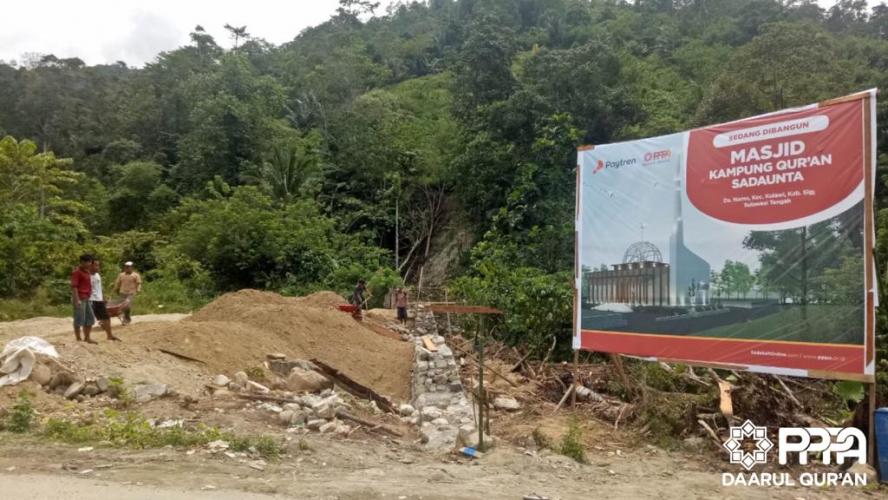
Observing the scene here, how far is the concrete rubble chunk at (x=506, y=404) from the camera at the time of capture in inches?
321

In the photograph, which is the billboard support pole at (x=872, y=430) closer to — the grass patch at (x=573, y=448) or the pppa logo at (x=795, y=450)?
the pppa logo at (x=795, y=450)

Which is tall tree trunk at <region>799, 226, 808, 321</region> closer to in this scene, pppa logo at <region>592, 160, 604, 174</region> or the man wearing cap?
pppa logo at <region>592, 160, 604, 174</region>

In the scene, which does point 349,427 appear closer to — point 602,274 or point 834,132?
point 602,274

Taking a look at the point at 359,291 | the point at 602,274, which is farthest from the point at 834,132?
the point at 359,291

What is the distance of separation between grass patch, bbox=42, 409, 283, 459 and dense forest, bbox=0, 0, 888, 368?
272 inches

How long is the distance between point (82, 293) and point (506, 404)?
6.63 m

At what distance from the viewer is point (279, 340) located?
12156 millimetres

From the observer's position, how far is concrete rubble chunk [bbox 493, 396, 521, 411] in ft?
26.7

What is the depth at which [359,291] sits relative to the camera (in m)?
18.6

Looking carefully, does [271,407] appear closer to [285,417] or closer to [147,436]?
[285,417]

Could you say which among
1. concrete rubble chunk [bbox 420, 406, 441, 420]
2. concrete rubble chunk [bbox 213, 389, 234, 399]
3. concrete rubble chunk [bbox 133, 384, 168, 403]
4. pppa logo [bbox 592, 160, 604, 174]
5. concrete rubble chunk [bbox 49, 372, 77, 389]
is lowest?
concrete rubble chunk [bbox 420, 406, 441, 420]

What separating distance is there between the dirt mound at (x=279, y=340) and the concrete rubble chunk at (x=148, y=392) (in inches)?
80.6

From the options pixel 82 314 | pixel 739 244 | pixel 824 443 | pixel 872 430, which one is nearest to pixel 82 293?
pixel 82 314

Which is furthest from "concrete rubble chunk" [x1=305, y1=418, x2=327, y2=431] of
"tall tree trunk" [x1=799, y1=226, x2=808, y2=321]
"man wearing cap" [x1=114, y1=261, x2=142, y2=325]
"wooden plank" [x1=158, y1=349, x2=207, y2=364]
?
"man wearing cap" [x1=114, y1=261, x2=142, y2=325]
